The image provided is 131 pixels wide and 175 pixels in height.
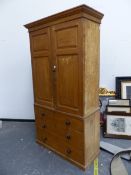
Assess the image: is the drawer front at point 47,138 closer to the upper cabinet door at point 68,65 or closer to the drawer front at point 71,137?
the drawer front at point 71,137

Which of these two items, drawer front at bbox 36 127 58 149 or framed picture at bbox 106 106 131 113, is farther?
framed picture at bbox 106 106 131 113

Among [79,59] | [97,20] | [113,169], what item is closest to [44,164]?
[113,169]

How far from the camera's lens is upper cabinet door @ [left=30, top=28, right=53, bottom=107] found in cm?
213

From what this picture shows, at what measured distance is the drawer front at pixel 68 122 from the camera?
1.92 metres

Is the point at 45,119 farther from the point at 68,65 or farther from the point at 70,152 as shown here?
the point at 68,65

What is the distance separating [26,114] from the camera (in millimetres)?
3416

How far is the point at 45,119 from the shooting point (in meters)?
2.36

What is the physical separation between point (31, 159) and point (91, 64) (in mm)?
1366

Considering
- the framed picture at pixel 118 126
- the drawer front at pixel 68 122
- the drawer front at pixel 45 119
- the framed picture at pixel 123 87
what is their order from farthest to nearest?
1. the framed picture at pixel 123 87
2. the framed picture at pixel 118 126
3. the drawer front at pixel 45 119
4. the drawer front at pixel 68 122

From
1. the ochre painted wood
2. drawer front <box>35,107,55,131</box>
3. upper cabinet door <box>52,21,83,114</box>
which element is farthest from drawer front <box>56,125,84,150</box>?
upper cabinet door <box>52,21,83,114</box>

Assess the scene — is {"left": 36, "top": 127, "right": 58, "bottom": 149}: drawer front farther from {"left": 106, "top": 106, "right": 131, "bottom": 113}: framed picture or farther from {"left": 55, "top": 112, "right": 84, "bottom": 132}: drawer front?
{"left": 106, "top": 106, "right": 131, "bottom": 113}: framed picture

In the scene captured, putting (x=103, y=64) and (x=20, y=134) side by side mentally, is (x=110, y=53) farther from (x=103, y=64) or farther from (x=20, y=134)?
(x=20, y=134)

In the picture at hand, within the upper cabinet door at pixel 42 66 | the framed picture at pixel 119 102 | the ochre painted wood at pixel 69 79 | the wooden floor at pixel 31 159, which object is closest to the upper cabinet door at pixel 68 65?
the ochre painted wood at pixel 69 79

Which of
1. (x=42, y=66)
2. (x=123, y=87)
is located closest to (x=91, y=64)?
(x=42, y=66)
